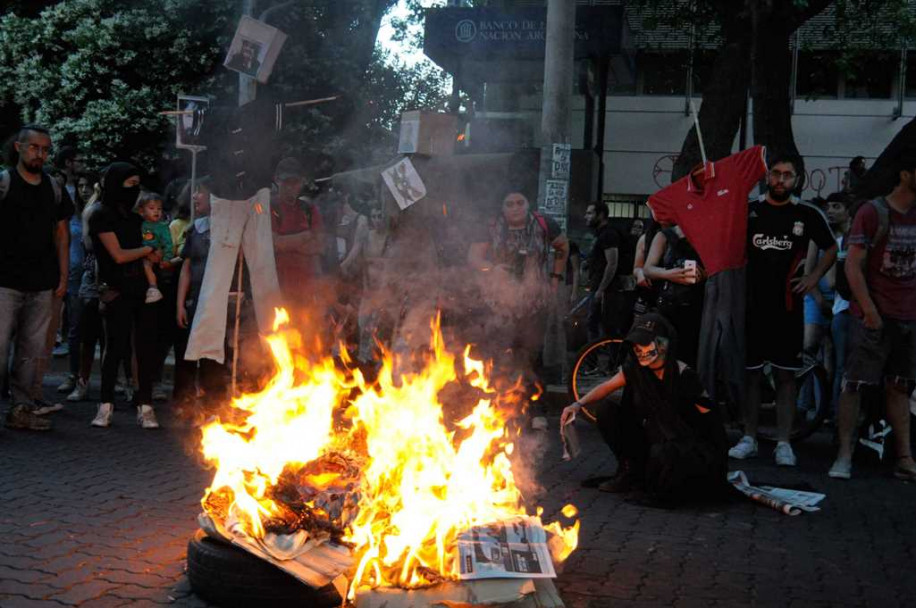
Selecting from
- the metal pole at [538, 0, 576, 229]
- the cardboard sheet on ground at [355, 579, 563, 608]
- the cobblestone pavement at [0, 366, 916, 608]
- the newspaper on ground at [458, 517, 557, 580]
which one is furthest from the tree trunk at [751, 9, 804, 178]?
the cardboard sheet on ground at [355, 579, 563, 608]

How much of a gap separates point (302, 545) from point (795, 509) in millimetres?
3161

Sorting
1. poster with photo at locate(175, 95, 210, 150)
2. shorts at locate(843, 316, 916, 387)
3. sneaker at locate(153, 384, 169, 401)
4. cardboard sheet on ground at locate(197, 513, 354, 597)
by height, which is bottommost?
sneaker at locate(153, 384, 169, 401)

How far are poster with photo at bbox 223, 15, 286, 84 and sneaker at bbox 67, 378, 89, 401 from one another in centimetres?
321

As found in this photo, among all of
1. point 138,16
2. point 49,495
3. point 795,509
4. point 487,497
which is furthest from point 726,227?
point 138,16

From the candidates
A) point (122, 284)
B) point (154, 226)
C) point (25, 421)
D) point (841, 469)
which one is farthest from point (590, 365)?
point (25, 421)

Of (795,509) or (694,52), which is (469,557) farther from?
(694,52)

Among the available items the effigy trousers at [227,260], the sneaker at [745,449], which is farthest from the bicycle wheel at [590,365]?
the effigy trousers at [227,260]

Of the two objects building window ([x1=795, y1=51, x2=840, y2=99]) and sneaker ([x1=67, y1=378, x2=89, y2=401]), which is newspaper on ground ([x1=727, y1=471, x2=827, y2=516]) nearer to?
A: sneaker ([x1=67, y1=378, x2=89, y2=401])

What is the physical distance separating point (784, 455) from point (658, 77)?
2041 cm

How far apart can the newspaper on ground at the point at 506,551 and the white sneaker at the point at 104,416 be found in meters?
4.75

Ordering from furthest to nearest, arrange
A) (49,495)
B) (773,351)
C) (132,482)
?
(773,351) < (132,482) < (49,495)

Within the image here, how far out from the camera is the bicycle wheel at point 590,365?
30.0 ft

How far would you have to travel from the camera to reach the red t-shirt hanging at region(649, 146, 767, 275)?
7656mm

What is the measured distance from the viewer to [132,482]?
20.6 ft
